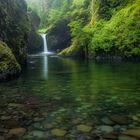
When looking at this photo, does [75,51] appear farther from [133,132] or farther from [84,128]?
[133,132]

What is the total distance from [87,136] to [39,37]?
168 feet

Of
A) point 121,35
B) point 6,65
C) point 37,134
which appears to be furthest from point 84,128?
point 121,35

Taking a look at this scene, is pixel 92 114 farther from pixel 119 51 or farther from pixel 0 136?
pixel 119 51

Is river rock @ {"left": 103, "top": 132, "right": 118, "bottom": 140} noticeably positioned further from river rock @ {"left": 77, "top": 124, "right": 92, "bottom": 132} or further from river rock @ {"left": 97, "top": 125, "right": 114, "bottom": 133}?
river rock @ {"left": 77, "top": 124, "right": 92, "bottom": 132}

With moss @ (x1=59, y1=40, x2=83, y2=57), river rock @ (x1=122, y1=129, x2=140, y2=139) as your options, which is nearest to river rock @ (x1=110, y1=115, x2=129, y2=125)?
river rock @ (x1=122, y1=129, x2=140, y2=139)

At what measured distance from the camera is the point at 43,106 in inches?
307

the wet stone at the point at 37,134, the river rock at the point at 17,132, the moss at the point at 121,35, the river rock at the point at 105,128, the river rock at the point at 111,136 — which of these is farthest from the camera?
the moss at the point at 121,35

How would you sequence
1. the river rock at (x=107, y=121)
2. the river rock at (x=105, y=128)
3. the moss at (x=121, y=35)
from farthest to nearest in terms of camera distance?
the moss at (x=121, y=35), the river rock at (x=107, y=121), the river rock at (x=105, y=128)

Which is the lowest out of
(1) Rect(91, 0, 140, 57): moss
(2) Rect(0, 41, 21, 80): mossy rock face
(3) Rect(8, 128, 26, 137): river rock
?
(3) Rect(8, 128, 26, 137): river rock

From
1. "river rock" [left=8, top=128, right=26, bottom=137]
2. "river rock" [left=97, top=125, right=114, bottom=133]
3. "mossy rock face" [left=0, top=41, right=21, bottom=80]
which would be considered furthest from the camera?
"mossy rock face" [left=0, top=41, right=21, bottom=80]

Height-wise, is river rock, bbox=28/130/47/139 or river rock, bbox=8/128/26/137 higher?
river rock, bbox=8/128/26/137

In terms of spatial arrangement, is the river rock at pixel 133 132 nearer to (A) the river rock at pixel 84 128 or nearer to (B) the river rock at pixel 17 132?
(A) the river rock at pixel 84 128

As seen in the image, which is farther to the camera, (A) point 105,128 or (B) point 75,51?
(B) point 75,51

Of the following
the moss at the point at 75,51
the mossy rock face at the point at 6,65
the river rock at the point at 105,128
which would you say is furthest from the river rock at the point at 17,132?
the moss at the point at 75,51
